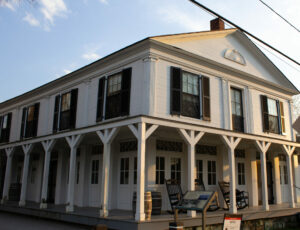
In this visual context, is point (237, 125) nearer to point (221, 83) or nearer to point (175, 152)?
point (221, 83)

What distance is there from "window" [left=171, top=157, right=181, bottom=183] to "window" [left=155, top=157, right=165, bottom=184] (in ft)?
1.52

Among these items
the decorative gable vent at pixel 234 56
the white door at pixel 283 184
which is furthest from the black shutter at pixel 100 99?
the white door at pixel 283 184

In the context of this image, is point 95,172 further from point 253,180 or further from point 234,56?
point 234,56

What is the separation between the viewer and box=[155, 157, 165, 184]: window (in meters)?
10.6

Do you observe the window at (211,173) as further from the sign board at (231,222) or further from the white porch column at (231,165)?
the sign board at (231,222)

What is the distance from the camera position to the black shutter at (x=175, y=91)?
1004 centimetres

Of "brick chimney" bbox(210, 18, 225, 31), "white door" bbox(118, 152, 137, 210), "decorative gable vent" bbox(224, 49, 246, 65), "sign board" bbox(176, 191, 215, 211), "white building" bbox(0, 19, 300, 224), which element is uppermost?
"brick chimney" bbox(210, 18, 225, 31)

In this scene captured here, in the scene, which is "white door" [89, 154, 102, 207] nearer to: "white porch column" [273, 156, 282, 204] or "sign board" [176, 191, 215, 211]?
"sign board" [176, 191, 215, 211]

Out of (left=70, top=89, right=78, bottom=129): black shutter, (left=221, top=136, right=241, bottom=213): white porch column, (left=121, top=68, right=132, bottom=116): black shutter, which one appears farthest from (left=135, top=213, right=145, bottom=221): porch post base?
(left=70, top=89, right=78, bottom=129): black shutter

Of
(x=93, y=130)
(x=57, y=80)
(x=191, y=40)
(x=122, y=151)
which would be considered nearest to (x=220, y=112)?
(x=191, y=40)

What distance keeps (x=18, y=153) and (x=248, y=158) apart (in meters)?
12.3

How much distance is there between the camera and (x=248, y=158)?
13.8m

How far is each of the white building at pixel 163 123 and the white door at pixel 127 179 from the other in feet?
0.11

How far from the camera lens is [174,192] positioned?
33.5 feet
